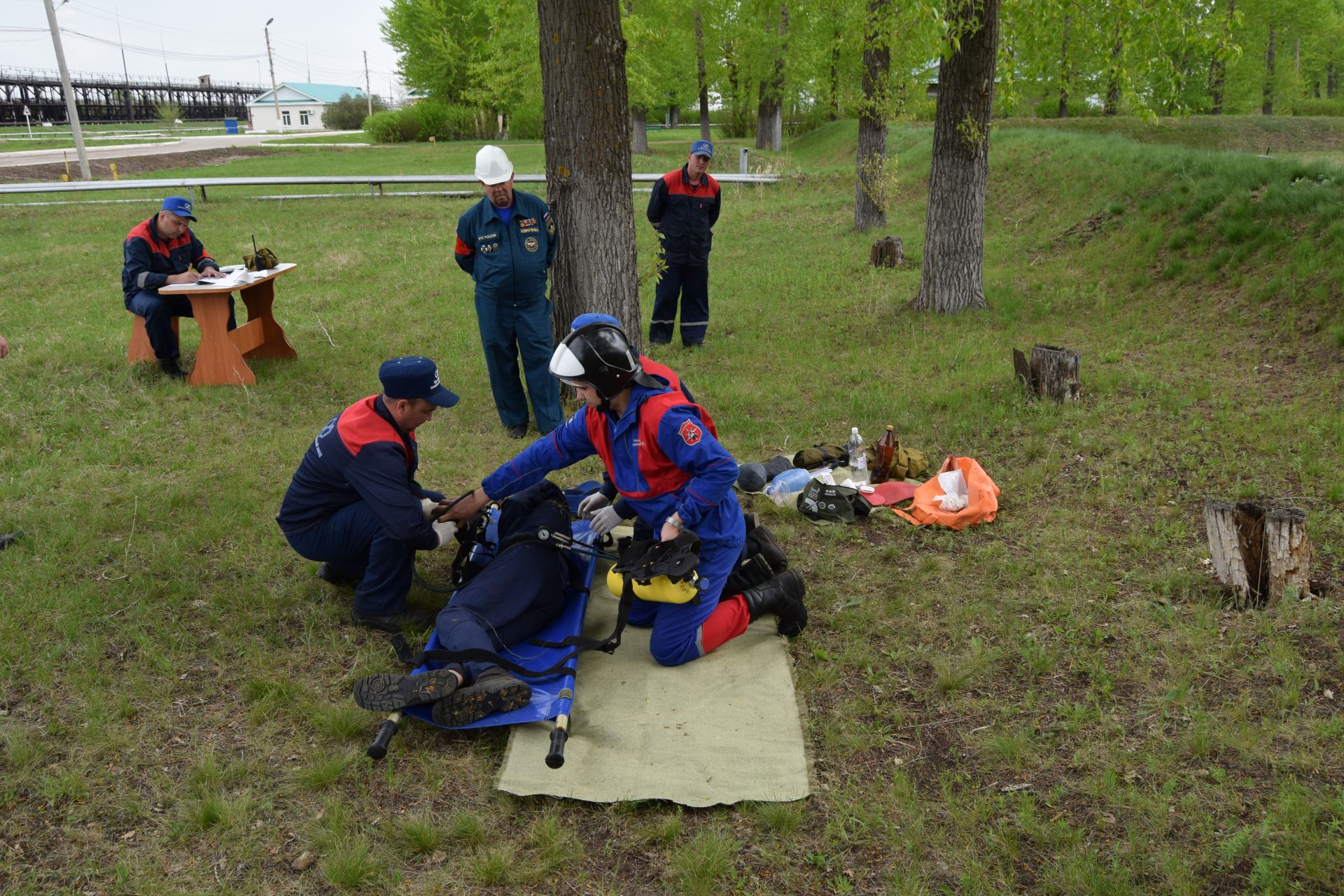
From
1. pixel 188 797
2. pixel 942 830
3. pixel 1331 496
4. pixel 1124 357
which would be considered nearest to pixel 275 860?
pixel 188 797

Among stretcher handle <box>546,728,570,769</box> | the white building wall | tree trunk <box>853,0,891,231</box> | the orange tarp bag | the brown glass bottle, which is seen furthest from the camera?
the white building wall

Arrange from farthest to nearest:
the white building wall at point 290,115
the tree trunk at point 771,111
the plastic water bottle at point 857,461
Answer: the white building wall at point 290,115 → the tree trunk at point 771,111 → the plastic water bottle at point 857,461

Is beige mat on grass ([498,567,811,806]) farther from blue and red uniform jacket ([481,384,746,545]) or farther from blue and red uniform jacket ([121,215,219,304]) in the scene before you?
blue and red uniform jacket ([121,215,219,304])

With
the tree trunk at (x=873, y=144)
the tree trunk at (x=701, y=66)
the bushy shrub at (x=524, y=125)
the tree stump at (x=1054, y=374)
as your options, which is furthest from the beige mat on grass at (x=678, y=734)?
the bushy shrub at (x=524, y=125)

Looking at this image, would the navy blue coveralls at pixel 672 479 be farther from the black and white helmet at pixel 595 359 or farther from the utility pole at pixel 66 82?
the utility pole at pixel 66 82

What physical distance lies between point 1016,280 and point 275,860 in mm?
10319

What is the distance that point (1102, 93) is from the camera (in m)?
29.9

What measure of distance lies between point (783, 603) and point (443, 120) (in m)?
42.8

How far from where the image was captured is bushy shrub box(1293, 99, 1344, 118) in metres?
29.0

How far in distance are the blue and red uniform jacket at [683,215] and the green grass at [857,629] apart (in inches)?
43.4

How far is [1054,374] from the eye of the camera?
6742 mm

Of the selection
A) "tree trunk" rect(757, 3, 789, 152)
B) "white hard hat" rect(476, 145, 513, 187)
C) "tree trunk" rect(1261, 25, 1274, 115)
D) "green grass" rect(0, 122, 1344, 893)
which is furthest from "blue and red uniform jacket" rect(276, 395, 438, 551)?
"tree trunk" rect(1261, 25, 1274, 115)

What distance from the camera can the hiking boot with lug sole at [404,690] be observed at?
3535 mm

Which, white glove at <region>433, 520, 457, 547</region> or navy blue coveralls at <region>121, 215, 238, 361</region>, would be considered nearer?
white glove at <region>433, 520, 457, 547</region>
